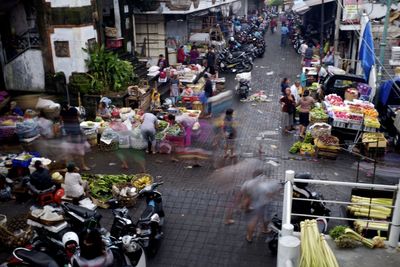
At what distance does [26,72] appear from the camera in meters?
17.0

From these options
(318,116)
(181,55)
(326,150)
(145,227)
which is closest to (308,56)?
(181,55)

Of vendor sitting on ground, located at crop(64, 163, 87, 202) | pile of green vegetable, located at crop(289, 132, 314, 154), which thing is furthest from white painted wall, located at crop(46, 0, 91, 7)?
pile of green vegetable, located at crop(289, 132, 314, 154)

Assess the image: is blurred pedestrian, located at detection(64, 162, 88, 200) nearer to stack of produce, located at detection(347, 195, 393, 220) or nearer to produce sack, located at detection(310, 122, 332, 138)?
stack of produce, located at detection(347, 195, 393, 220)

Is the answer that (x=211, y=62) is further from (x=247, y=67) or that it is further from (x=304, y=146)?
(x=304, y=146)

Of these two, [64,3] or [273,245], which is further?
[64,3]

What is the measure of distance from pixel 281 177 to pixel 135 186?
4072 millimetres

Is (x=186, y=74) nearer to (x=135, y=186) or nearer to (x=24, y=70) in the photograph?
(x=24, y=70)

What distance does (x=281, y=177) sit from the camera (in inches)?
454

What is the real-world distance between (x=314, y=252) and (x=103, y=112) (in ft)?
39.4

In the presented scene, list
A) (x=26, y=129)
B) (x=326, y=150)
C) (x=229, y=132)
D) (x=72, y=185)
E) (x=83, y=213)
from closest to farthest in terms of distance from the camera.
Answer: (x=83, y=213) → (x=72, y=185) → (x=229, y=132) → (x=326, y=150) → (x=26, y=129)

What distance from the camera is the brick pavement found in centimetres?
830

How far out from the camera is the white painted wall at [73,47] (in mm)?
15898

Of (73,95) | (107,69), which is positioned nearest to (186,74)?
(107,69)

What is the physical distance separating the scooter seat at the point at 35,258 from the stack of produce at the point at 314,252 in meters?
4.22
